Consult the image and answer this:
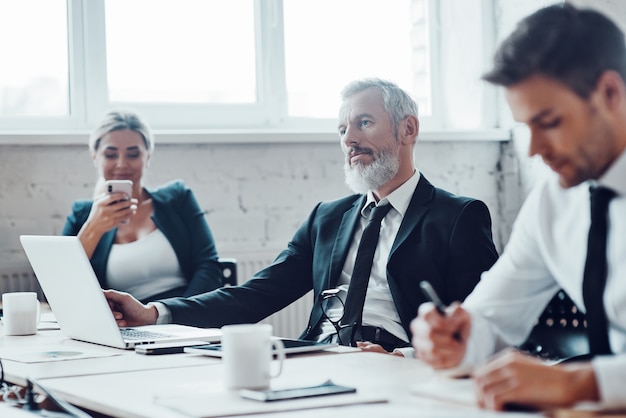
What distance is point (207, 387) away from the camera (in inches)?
56.7

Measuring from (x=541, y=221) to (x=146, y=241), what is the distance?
2002 millimetres

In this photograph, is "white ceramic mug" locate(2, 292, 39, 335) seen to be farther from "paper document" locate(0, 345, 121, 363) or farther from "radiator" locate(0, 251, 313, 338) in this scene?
"radiator" locate(0, 251, 313, 338)

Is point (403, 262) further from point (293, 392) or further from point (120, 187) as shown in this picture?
point (120, 187)

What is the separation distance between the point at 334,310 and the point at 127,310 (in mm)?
510

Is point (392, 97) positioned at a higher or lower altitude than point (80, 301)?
higher

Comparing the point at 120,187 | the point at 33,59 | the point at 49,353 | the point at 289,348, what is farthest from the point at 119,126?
the point at 289,348

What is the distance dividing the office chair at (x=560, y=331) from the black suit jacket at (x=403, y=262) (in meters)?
0.49

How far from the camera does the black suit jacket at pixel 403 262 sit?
224cm

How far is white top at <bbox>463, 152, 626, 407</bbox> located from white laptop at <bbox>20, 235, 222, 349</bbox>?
65 cm

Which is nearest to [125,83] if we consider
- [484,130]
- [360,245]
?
[484,130]

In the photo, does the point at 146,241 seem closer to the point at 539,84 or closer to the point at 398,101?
the point at 398,101

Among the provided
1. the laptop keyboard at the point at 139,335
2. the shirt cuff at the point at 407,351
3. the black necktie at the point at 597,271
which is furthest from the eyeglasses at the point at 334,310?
the black necktie at the point at 597,271

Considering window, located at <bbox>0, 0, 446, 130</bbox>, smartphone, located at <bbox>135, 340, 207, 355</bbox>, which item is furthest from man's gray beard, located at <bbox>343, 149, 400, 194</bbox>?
window, located at <bbox>0, 0, 446, 130</bbox>

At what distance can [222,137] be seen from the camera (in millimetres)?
3697
